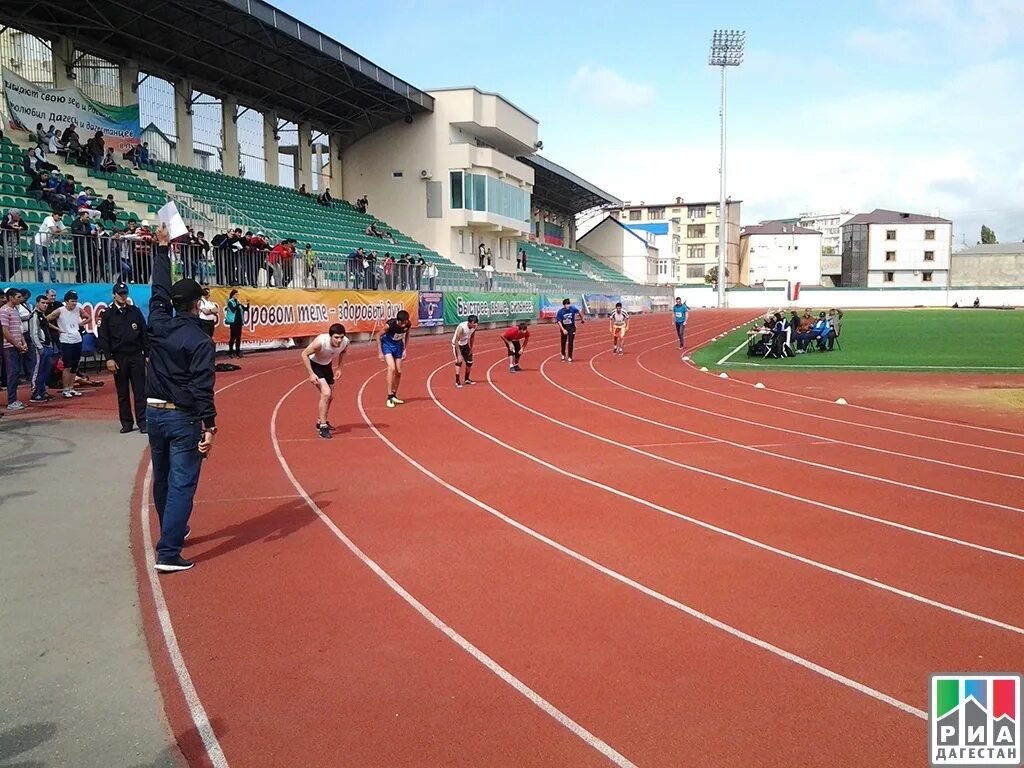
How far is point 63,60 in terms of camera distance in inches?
1055

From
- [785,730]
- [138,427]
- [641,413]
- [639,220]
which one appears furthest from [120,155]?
[639,220]

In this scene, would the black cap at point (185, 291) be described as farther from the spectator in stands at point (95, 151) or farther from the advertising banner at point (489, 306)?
the advertising banner at point (489, 306)

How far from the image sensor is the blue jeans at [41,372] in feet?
43.5

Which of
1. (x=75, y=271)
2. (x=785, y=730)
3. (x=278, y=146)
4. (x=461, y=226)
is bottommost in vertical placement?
(x=785, y=730)

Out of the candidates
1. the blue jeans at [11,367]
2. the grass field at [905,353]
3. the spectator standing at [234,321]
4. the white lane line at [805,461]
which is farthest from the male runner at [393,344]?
the grass field at [905,353]

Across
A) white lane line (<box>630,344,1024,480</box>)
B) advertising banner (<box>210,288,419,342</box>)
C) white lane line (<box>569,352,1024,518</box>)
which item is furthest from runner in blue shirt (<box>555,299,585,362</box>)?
white lane line (<box>569,352,1024,518</box>)

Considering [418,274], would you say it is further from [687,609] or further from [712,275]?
[712,275]

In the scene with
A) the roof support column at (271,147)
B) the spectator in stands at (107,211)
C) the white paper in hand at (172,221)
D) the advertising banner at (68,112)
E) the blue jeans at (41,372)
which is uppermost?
the roof support column at (271,147)

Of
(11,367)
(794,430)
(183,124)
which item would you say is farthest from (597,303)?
(11,367)

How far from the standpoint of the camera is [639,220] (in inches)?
4532

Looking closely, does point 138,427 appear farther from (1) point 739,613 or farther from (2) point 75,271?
(1) point 739,613

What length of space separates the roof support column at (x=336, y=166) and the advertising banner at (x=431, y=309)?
14.4 m

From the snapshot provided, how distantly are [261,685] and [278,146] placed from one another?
3871cm

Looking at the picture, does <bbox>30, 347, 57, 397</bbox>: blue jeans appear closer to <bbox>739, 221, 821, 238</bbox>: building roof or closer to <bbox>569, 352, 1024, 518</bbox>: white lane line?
<bbox>569, 352, 1024, 518</bbox>: white lane line
